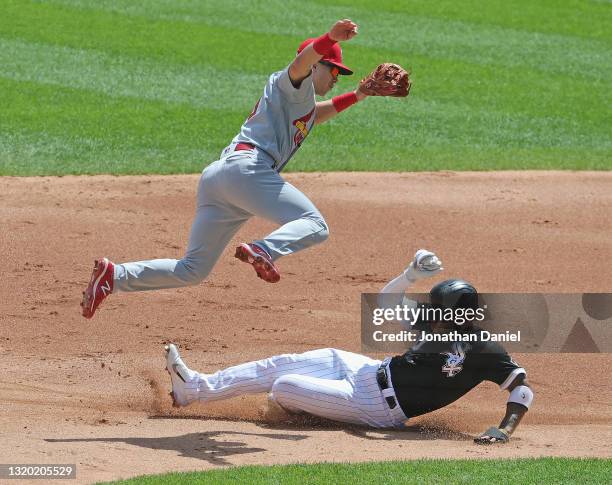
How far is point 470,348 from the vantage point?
5.83 metres

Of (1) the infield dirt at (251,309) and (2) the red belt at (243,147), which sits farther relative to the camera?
(2) the red belt at (243,147)

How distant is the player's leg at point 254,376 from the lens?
240 inches

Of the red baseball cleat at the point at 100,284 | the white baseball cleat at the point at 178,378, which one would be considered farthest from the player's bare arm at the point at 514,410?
the red baseball cleat at the point at 100,284

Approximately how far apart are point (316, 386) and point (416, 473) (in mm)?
1059

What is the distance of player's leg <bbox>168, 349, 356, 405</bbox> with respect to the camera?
6105mm

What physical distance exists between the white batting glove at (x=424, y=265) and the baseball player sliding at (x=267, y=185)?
51cm

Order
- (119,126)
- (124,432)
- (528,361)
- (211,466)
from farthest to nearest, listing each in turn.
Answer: (119,126) < (528,361) < (124,432) < (211,466)

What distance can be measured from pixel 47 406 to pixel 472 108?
9.13 m

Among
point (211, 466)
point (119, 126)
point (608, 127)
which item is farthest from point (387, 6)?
point (211, 466)

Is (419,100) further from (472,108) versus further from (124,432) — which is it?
(124,432)

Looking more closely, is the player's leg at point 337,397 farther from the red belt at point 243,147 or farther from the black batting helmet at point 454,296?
the red belt at point 243,147

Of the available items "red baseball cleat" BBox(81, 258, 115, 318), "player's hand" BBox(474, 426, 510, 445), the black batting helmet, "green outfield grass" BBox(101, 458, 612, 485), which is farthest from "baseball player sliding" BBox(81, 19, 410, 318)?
"player's hand" BBox(474, 426, 510, 445)

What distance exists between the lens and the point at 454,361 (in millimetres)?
5781

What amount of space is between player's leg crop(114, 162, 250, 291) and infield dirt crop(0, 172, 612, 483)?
0.73 m
